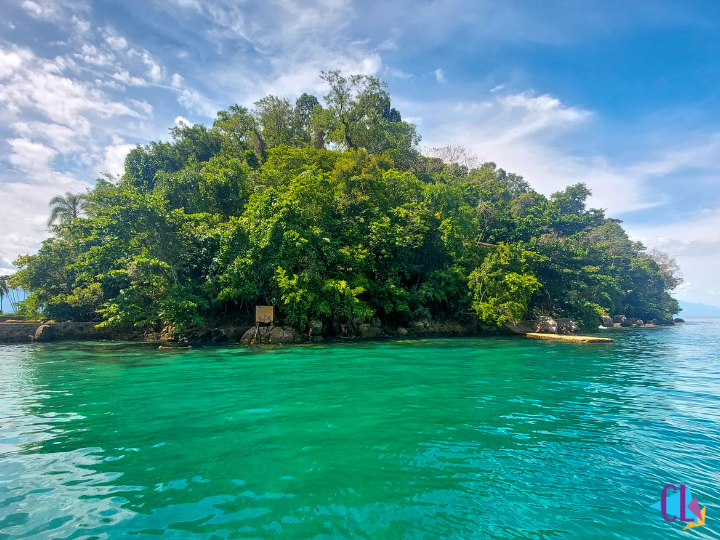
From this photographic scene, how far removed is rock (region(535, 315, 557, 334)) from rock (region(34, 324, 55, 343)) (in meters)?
31.8

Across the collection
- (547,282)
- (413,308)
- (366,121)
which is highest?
(366,121)

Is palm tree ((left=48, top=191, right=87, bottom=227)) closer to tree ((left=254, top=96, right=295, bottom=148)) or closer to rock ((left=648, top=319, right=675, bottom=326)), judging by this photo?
tree ((left=254, top=96, right=295, bottom=148))

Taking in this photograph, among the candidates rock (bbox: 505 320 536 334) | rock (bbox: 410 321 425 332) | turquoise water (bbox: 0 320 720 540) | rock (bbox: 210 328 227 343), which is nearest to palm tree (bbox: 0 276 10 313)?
rock (bbox: 210 328 227 343)

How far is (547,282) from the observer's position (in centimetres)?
3047

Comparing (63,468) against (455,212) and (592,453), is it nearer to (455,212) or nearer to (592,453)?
(592,453)

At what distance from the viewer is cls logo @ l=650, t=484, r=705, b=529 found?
341cm

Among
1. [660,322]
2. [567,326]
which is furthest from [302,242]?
[660,322]

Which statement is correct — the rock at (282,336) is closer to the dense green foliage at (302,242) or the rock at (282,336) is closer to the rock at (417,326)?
the dense green foliage at (302,242)

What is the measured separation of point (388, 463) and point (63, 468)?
4101 millimetres

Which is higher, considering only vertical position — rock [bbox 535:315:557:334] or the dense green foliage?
the dense green foliage

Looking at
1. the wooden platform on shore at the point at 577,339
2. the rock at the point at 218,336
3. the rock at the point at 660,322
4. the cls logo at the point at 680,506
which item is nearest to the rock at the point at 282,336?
the rock at the point at 218,336

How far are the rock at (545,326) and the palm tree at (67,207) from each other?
38.1 m

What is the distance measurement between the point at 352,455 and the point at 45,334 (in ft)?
77.6

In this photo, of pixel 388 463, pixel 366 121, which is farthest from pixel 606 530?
pixel 366 121
